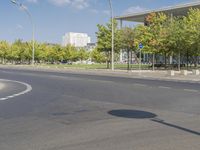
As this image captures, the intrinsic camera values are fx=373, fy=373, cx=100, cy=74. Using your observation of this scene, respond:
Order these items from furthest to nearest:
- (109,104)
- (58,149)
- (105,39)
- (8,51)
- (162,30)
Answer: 1. (8,51)
2. (105,39)
3. (162,30)
4. (109,104)
5. (58,149)

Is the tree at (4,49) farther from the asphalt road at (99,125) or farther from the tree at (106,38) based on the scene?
the asphalt road at (99,125)

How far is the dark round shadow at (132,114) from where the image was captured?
9.95m

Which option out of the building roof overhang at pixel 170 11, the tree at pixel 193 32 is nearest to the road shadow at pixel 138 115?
the tree at pixel 193 32

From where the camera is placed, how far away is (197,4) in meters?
65.6

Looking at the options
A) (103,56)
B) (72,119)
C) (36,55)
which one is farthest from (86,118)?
(36,55)

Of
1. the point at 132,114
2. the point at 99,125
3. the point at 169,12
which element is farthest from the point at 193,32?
the point at 99,125

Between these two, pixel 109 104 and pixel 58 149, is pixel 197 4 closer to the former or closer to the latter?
pixel 109 104

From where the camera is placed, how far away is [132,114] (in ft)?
33.9

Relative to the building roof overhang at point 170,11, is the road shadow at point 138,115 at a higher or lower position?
lower

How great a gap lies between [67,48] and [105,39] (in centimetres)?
4265

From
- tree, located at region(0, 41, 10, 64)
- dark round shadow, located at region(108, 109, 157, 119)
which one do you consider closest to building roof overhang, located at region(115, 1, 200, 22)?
tree, located at region(0, 41, 10, 64)

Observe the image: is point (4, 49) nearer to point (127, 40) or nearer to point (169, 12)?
point (169, 12)

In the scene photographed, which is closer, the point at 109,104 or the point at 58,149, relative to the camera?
the point at 58,149

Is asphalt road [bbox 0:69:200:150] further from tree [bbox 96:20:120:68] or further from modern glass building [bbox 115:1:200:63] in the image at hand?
modern glass building [bbox 115:1:200:63]
